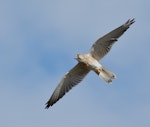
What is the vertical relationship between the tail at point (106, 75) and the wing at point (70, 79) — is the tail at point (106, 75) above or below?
below

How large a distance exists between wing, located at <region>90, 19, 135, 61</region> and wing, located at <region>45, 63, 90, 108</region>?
60 cm

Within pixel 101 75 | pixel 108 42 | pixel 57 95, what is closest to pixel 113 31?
pixel 108 42

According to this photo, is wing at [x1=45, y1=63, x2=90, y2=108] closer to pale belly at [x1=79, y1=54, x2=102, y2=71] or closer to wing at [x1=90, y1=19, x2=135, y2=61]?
pale belly at [x1=79, y1=54, x2=102, y2=71]

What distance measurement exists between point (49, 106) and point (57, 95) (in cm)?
53

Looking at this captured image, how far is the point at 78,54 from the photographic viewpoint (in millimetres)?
17109

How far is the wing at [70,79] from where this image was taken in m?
17.7

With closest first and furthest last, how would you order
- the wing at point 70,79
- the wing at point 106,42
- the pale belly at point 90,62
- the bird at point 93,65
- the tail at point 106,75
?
the tail at point 106,75, the bird at point 93,65, the pale belly at point 90,62, the wing at point 106,42, the wing at point 70,79

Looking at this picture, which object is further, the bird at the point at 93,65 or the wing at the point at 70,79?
the wing at the point at 70,79

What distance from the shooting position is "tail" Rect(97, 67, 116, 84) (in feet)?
54.1

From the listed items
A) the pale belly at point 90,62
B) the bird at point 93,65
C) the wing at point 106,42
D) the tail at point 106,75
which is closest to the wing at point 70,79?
the bird at point 93,65

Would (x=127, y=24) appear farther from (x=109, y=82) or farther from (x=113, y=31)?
(x=109, y=82)

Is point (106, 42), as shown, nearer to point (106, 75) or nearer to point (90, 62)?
point (90, 62)

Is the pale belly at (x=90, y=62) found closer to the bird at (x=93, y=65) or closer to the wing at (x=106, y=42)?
the bird at (x=93, y=65)

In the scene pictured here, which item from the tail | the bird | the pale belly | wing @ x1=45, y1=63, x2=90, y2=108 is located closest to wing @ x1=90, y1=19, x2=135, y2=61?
the bird
